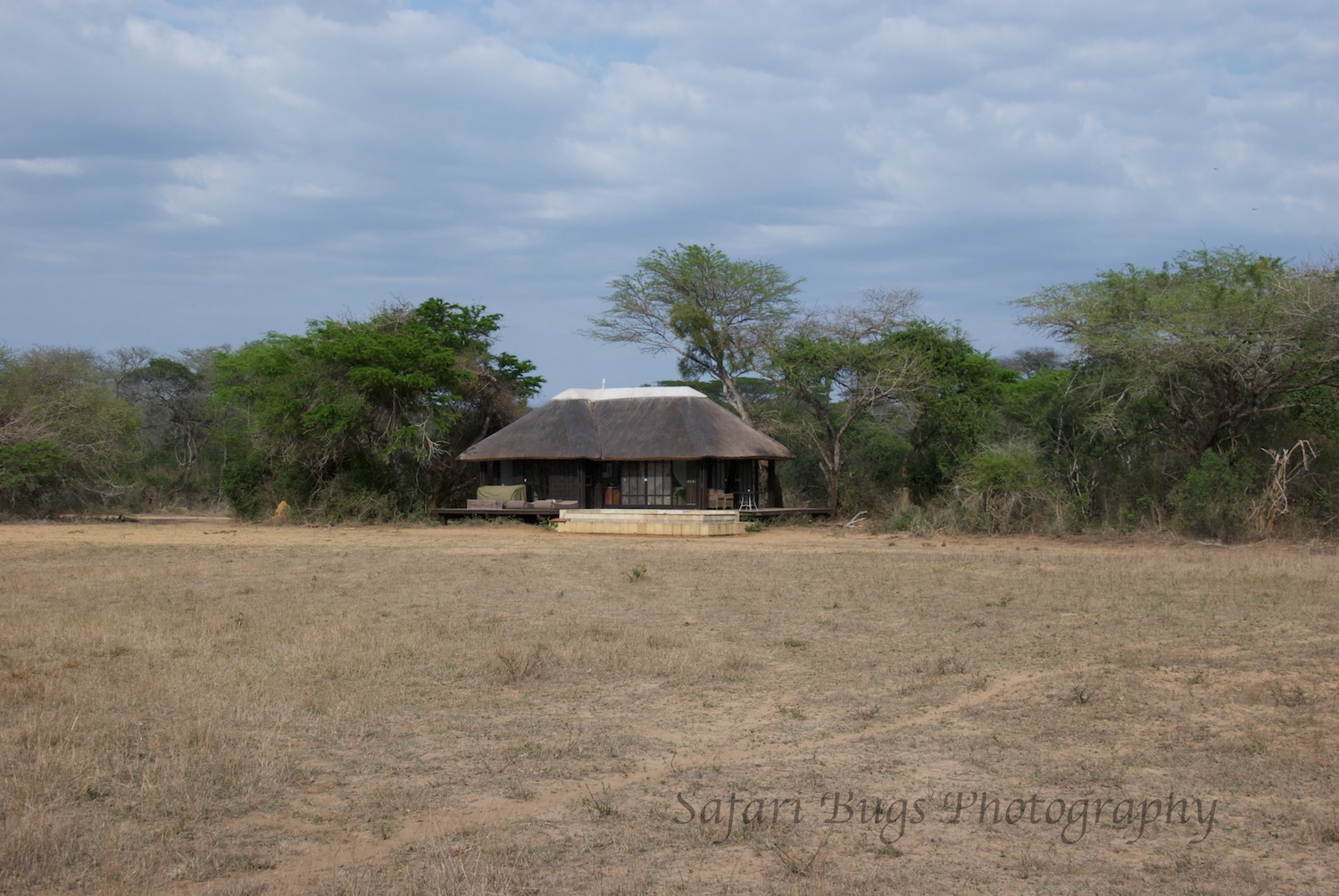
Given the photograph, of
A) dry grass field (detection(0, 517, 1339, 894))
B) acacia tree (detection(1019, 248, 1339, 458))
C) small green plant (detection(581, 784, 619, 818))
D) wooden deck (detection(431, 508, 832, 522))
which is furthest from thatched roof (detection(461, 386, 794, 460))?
small green plant (detection(581, 784, 619, 818))

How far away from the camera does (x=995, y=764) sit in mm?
6695

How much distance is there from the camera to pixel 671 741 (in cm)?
732

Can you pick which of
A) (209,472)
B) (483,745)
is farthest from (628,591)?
(209,472)

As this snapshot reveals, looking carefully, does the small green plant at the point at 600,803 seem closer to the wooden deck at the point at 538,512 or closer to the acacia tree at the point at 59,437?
the wooden deck at the point at 538,512

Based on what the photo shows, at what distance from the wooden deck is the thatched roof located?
1494 millimetres

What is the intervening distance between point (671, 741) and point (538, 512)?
23.0 m

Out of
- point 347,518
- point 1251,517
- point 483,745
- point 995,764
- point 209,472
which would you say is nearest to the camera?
point 995,764

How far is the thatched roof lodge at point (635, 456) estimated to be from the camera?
3059 cm

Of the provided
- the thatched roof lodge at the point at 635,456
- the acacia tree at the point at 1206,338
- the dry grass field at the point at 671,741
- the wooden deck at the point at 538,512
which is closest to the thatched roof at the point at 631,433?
the thatched roof lodge at the point at 635,456

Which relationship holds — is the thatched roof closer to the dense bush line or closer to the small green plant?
the dense bush line

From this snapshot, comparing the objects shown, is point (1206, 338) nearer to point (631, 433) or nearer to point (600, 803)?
point (631, 433)

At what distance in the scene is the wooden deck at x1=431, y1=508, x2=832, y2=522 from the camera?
3006 cm

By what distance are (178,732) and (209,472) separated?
1467 inches

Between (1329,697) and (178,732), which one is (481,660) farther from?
(1329,697)
